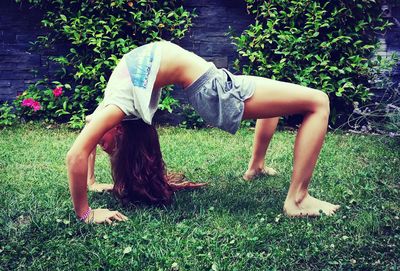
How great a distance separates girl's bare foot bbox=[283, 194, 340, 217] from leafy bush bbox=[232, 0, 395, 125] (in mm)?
2330

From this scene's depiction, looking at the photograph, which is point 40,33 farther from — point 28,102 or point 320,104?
point 320,104

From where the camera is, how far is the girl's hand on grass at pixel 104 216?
8.02 ft

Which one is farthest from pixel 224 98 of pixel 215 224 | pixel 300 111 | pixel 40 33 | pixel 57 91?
pixel 40 33

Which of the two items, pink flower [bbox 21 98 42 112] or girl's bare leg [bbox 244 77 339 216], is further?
pink flower [bbox 21 98 42 112]

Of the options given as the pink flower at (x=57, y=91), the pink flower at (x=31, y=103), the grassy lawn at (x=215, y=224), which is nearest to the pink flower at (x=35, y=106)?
the pink flower at (x=31, y=103)

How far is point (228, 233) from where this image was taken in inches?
92.1

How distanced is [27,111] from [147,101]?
3195mm

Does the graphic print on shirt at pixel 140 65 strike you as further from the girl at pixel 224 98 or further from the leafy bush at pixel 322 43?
the leafy bush at pixel 322 43

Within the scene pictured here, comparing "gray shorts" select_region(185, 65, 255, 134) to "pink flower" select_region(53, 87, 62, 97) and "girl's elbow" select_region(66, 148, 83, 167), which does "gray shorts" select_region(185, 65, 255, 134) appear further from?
"pink flower" select_region(53, 87, 62, 97)

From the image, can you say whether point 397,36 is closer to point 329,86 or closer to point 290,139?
point 329,86

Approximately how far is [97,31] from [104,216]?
2.97 m

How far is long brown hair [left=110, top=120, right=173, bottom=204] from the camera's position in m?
2.77

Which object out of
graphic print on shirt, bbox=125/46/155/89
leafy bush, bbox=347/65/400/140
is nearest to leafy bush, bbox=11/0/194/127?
leafy bush, bbox=347/65/400/140

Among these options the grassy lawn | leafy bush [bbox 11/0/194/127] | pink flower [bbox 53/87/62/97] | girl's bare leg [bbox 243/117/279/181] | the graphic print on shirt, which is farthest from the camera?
pink flower [bbox 53/87/62/97]
